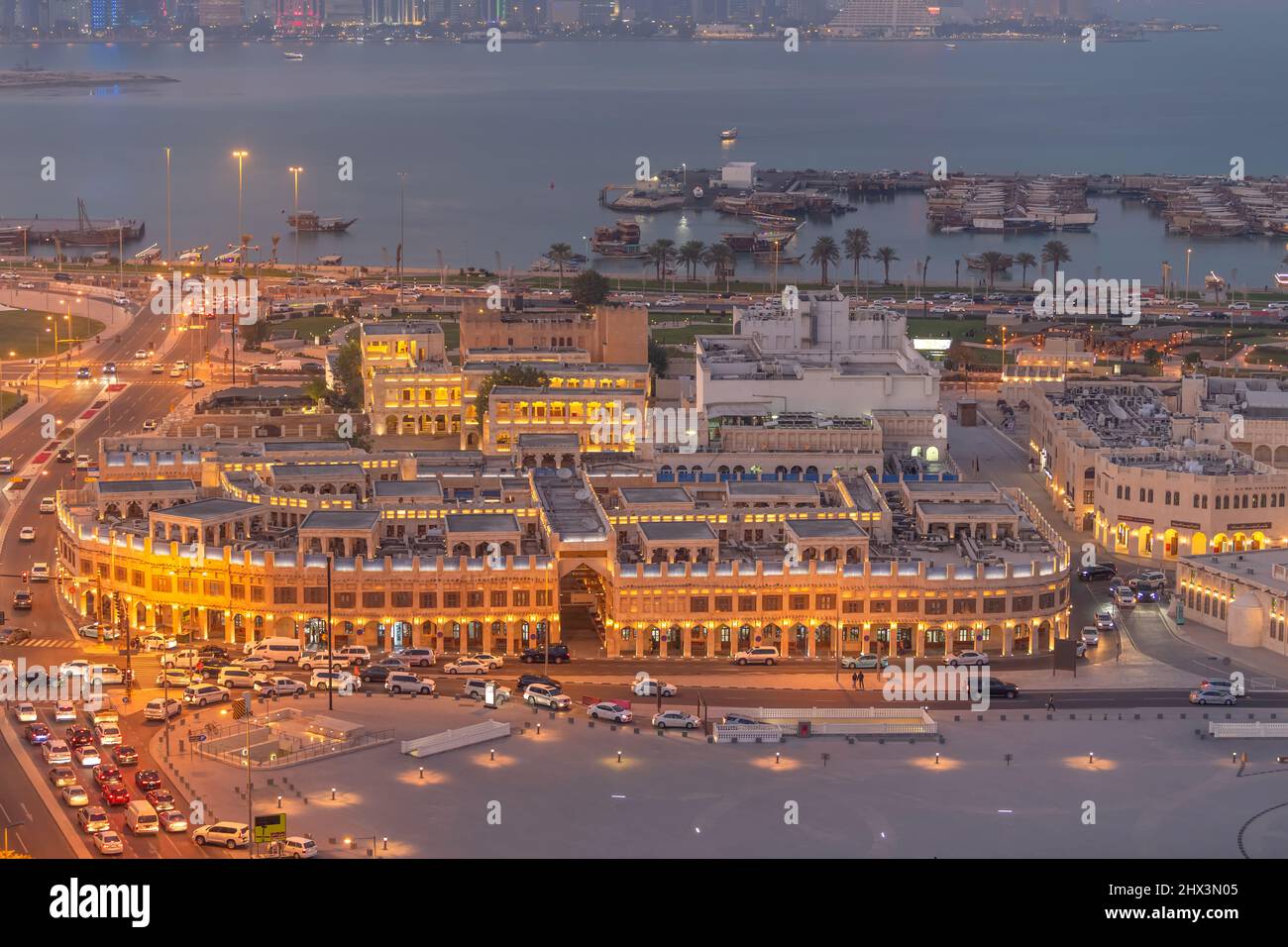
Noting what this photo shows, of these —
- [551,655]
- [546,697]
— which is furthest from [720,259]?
[546,697]

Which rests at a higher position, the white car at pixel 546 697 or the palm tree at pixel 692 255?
the palm tree at pixel 692 255

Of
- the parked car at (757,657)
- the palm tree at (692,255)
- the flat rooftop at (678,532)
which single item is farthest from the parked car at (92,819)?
the palm tree at (692,255)

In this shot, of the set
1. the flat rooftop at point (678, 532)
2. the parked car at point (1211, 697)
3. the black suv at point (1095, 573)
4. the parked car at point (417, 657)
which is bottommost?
the black suv at point (1095, 573)
